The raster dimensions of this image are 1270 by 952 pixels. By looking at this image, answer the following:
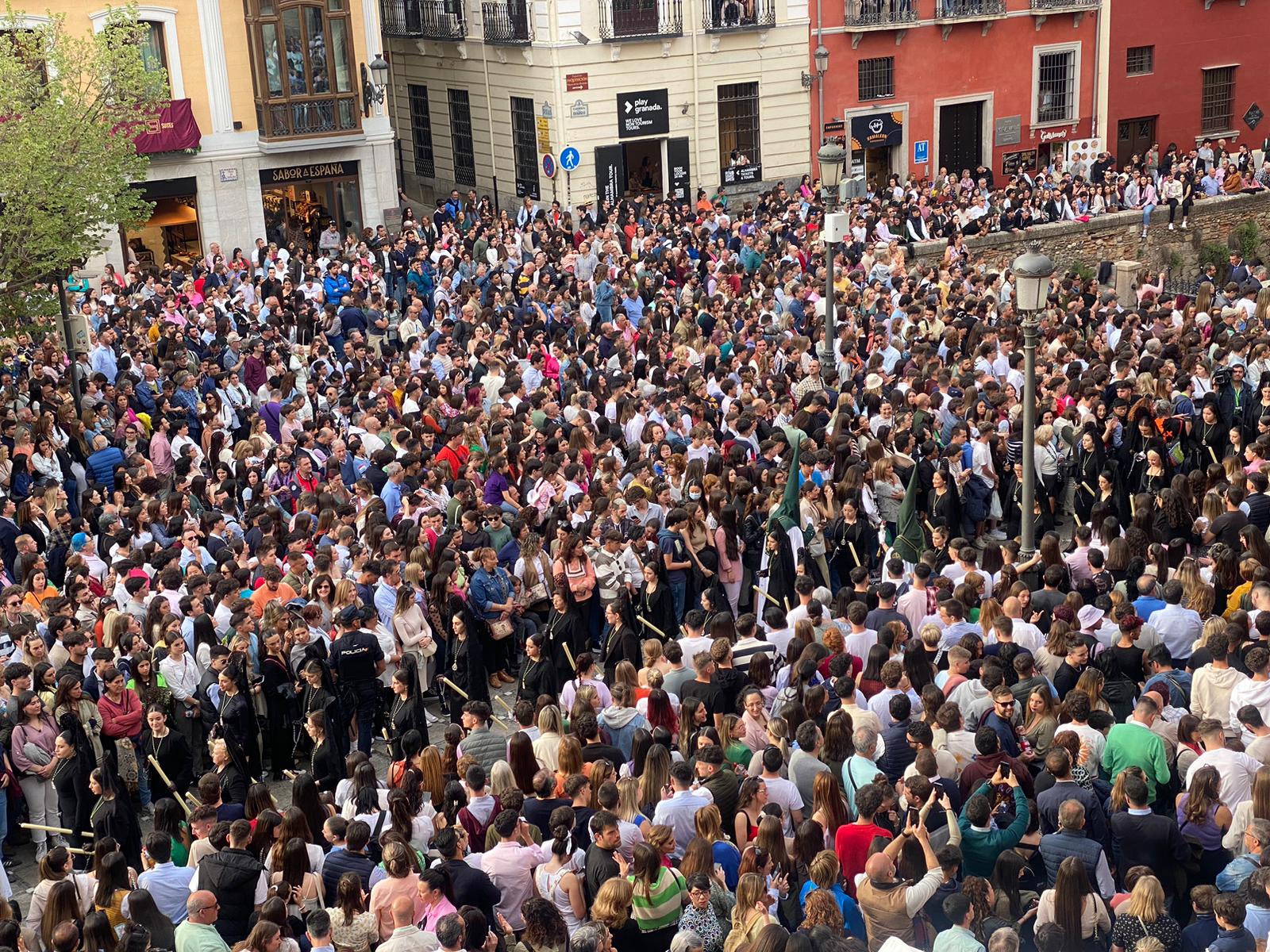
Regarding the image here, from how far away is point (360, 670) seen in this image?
1162 centimetres

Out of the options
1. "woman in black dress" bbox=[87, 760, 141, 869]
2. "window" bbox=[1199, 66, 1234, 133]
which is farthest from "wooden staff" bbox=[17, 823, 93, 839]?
"window" bbox=[1199, 66, 1234, 133]

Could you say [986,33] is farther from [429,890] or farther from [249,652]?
[429,890]

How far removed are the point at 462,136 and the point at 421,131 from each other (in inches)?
87.5

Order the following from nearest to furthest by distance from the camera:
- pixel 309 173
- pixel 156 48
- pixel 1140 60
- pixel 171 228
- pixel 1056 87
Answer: pixel 156 48 → pixel 171 228 → pixel 309 173 → pixel 1056 87 → pixel 1140 60

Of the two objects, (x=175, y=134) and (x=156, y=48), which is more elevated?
(x=156, y=48)

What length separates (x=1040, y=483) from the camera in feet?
51.3

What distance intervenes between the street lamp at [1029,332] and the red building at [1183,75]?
28.0 metres

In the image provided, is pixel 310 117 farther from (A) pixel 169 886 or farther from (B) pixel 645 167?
(A) pixel 169 886

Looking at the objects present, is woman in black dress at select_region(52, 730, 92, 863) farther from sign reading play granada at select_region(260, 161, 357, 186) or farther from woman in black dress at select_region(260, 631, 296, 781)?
sign reading play granada at select_region(260, 161, 357, 186)

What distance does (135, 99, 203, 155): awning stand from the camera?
3077cm

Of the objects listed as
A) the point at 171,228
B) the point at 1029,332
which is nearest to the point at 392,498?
the point at 1029,332

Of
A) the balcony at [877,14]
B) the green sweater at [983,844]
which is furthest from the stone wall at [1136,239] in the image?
the green sweater at [983,844]

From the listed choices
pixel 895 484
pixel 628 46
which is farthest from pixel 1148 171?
pixel 895 484

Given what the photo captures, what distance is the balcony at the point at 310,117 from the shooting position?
1266 inches
